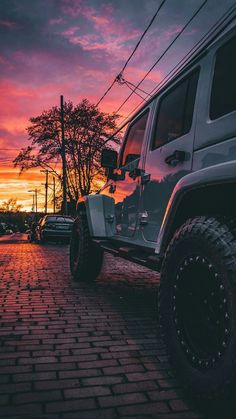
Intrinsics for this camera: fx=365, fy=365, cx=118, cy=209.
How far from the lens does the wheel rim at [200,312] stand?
1.83 metres

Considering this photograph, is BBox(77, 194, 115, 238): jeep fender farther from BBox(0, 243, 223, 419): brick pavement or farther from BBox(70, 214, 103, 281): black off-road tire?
BBox(0, 243, 223, 419): brick pavement

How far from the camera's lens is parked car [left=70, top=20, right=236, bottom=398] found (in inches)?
72.4

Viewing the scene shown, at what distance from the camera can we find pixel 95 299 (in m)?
4.73

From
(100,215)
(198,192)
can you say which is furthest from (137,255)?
(100,215)

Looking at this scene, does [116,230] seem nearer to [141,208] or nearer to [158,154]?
[141,208]

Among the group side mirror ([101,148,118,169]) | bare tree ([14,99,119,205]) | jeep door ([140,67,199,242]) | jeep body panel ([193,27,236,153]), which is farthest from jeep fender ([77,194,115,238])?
bare tree ([14,99,119,205])

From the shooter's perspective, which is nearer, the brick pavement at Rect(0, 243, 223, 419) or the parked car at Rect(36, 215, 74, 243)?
the brick pavement at Rect(0, 243, 223, 419)

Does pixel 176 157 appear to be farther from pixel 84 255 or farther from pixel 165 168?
pixel 84 255

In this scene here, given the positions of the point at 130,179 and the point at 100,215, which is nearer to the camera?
the point at 130,179

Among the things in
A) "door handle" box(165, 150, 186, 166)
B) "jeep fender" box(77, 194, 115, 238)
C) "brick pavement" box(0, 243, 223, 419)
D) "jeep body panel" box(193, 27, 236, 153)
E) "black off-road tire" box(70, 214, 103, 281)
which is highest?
"jeep body panel" box(193, 27, 236, 153)

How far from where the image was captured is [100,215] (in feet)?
16.6

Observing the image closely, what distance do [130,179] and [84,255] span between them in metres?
1.85

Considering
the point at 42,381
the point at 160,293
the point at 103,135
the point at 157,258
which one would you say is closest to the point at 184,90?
the point at 157,258

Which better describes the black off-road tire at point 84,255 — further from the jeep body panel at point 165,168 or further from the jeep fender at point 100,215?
the jeep body panel at point 165,168
